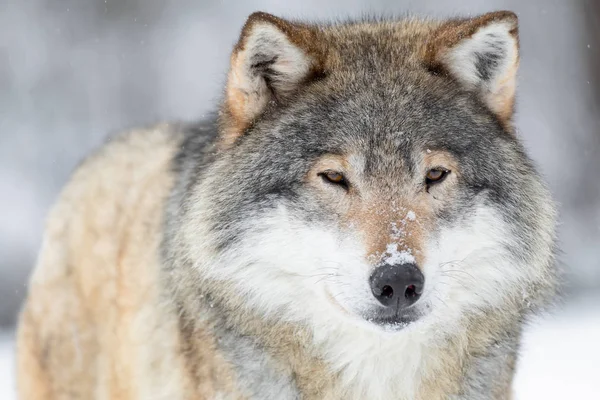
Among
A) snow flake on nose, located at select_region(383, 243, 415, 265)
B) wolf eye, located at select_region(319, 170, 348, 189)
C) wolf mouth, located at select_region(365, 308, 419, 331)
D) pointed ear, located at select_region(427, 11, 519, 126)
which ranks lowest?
wolf mouth, located at select_region(365, 308, 419, 331)

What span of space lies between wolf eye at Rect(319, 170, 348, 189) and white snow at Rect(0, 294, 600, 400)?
2.98 metres

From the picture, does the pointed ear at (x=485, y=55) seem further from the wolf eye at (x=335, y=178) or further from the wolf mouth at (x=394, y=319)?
the wolf mouth at (x=394, y=319)

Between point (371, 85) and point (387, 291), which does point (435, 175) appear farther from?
point (387, 291)

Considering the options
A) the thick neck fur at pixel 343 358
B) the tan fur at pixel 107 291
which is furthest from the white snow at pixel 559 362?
the thick neck fur at pixel 343 358

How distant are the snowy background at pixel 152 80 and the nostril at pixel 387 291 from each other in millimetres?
9624

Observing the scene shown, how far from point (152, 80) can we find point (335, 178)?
39.7 feet

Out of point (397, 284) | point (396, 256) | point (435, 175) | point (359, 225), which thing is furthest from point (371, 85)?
point (397, 284)

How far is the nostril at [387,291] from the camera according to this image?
373 centimetres

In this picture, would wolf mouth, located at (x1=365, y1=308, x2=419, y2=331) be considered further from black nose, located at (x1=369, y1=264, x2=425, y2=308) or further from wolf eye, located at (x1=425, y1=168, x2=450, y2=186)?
wolf eye, located at (x1=425, y1=168, x2=450, y2=186)

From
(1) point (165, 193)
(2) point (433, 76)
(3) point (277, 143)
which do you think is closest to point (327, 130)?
(3) point (277, 143)

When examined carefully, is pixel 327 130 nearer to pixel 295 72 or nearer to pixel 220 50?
pixel 295 72

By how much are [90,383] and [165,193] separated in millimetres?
1195

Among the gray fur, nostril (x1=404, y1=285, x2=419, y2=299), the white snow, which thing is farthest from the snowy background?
nostril (x1=404, y1=285, x2=419, y2=299)

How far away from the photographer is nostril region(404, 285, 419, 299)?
3.75 meters
